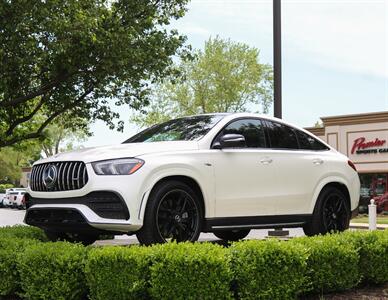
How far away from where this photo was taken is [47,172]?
22.3 feet

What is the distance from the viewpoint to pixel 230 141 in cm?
682

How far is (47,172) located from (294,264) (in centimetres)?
298

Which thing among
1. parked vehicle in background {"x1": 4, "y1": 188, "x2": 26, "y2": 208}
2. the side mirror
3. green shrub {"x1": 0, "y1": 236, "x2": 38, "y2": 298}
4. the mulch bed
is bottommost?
parked vehicle in background {"x1": 4, "y1": 188, "x2": 26, "y2": 208}

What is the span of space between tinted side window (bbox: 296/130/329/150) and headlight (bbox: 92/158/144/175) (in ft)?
9.52

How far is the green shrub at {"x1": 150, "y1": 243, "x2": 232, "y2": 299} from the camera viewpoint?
17.3ft

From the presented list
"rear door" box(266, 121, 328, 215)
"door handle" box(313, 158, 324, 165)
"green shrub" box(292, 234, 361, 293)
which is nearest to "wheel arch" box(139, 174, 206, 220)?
"green shrub" box(292, 234, 361, 293)

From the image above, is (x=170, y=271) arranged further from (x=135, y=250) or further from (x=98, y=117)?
(x=98, y=117)

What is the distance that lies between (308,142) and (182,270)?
146 inches

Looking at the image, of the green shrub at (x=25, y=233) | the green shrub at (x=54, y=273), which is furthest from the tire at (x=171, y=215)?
the green shrub at (x=25, y=233)

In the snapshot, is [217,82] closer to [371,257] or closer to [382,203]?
[382,203]

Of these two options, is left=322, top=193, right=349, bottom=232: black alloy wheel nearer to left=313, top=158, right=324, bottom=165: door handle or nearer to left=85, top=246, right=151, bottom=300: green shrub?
left=313, top=158, right=324, bottom=165: door handle

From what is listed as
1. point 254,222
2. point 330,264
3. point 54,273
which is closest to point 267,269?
point 330,264

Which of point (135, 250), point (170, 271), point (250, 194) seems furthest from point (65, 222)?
point (250, 194)

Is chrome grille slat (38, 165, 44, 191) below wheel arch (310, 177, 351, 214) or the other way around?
the other way around
